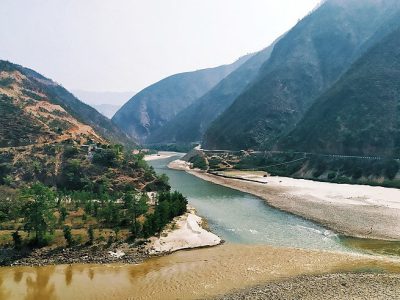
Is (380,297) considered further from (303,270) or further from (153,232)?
(153,232)

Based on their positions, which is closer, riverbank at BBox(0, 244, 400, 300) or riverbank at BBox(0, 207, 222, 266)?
riverbank at BBox(0, 244, 400, 300)

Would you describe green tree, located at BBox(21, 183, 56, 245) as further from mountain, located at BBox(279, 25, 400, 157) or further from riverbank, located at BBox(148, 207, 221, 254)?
mountain, located at BBox(279, 25, 400, 157)

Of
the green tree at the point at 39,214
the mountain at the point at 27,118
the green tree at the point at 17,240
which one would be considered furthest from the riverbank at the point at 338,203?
the mountain at the point at 27,118

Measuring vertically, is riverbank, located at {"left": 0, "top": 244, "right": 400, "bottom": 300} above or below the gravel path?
below

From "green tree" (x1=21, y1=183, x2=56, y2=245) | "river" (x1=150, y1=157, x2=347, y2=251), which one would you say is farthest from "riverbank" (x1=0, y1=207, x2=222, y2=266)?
"river" (x1=150, y1=157, x2=347, y2=251)

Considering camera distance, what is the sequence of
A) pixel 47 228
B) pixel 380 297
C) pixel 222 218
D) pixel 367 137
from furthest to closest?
1. pixel 367 137
2. pixel 222 218
3. pixel 47 228
4. pixel 380 297

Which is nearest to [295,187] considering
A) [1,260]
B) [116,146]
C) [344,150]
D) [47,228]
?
[344,150]
